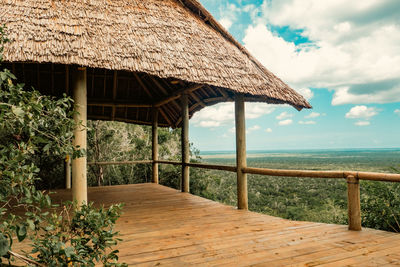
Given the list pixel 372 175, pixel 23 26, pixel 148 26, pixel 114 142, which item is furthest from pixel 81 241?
pixel 114 142

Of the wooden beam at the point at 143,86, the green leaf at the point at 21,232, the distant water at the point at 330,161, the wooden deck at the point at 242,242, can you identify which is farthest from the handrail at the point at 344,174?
the wooden beam at the point at 143,86

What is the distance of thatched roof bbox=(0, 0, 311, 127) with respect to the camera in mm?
3178

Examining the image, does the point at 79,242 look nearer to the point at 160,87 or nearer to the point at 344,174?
the point at 344,174

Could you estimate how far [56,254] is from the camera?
104cm

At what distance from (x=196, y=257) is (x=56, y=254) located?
142cm

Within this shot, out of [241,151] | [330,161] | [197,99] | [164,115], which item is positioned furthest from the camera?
[330,161]

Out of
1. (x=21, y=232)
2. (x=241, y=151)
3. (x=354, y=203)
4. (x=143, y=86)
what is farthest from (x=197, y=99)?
(x=21, y=232)

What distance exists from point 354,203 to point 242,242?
1379 mm

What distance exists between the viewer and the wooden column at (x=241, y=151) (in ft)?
14.1

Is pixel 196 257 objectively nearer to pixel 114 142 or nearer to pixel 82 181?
pixel 82 181

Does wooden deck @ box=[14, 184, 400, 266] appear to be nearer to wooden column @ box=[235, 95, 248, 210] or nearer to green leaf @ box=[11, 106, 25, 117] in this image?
wooden column @ box=[235, 95, 248, 210]

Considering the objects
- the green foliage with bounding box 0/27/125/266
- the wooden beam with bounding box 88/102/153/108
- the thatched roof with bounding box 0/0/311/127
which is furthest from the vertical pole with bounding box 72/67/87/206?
the wooden beam with bounding box 88/102/153/108

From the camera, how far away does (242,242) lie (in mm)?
2604

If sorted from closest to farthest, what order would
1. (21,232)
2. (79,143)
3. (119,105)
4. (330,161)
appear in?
(21,232), (79,143), (119,105), (330,161)
